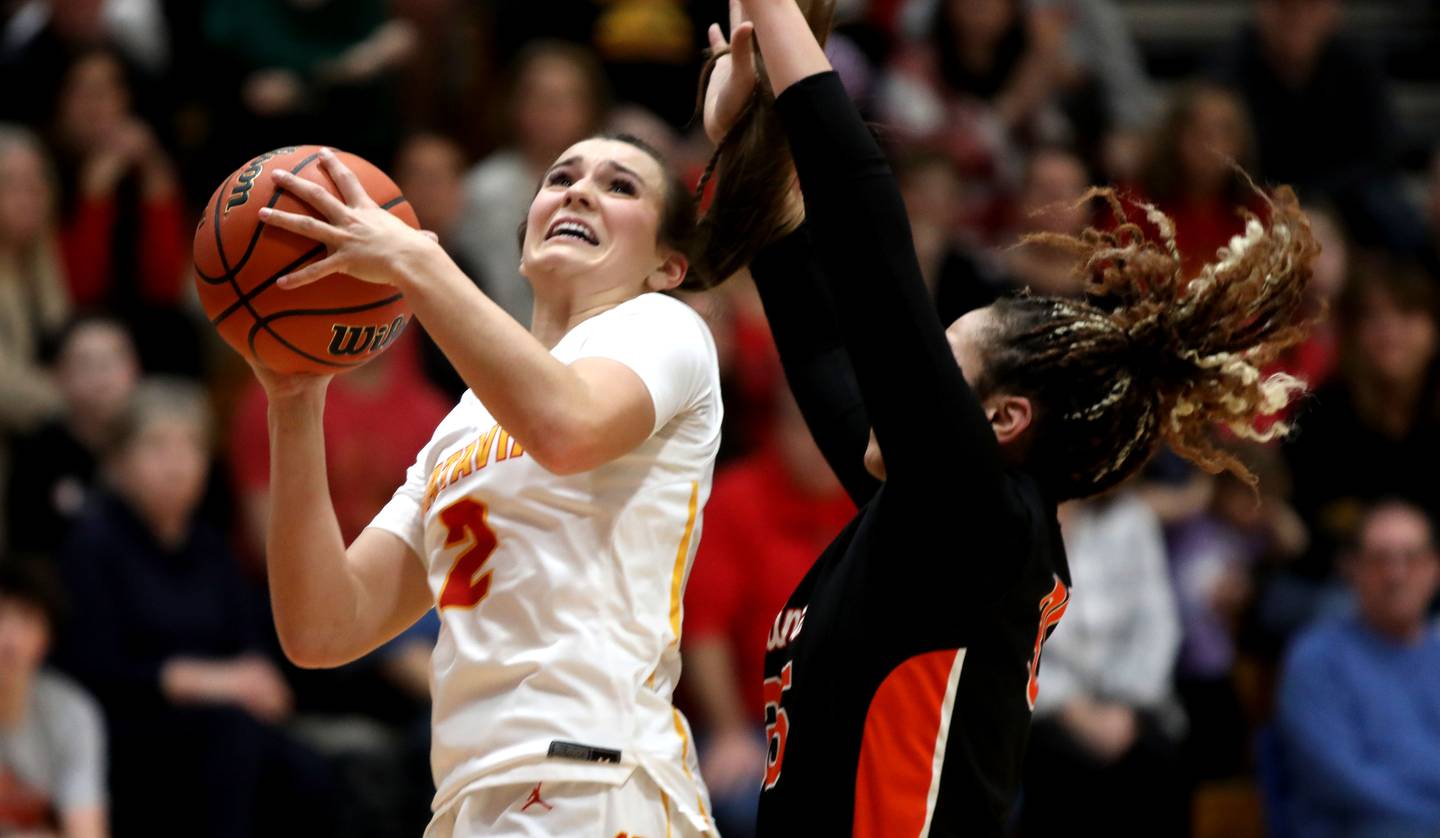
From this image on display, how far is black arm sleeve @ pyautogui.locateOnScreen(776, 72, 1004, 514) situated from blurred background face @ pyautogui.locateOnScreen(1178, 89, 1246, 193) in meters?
6.36

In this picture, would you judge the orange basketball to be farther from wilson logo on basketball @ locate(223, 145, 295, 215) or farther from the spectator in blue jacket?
the spectator in blue jacket

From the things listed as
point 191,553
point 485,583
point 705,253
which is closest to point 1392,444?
point 191,553

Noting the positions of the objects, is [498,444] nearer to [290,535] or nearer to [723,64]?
[290,535]

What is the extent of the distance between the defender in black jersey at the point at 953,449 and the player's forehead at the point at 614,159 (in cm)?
60

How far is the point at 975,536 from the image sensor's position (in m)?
2.52

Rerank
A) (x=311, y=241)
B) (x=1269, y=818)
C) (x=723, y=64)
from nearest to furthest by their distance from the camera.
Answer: (x=311, y=241), (x=723, y=64), (x=1269, y=818)

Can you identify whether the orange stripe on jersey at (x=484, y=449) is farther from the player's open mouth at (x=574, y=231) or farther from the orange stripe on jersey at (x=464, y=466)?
the player's open mouth at (x=574, y=231)

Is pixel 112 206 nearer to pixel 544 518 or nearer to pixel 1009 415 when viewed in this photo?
pixel 544 518

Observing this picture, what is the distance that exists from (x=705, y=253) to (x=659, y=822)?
975mm

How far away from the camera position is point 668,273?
3199mm

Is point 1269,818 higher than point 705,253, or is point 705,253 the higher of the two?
point 705,253

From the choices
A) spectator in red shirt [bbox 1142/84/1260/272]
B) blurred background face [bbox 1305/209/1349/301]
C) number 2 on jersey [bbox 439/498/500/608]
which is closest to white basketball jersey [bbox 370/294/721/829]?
number 2 on jersey [bbox 439/498/500/608]

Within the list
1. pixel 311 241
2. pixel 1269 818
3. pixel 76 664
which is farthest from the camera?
pixel 1269 818

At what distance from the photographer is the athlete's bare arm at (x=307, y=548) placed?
2973 mm
